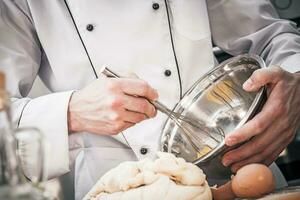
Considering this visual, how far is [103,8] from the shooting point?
912mm

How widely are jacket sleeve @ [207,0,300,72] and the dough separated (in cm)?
50

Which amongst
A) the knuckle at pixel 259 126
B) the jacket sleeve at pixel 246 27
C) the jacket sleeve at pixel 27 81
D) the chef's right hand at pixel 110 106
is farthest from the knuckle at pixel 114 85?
the jacket sleeve at pixel 246 27

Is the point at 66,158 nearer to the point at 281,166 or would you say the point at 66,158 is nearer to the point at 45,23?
the point at 45,23

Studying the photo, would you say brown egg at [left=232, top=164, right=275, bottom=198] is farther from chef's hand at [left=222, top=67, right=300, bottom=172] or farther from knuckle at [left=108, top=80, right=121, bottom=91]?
knuckle at [left=108, top=80, right=121, bottom=91]

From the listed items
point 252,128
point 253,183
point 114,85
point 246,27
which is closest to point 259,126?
point 252,128

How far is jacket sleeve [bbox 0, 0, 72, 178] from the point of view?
0.81 m

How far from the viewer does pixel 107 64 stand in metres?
0.93

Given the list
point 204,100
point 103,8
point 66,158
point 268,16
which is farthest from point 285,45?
point 66,158

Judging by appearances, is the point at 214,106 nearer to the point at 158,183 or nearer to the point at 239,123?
the point at 239,123

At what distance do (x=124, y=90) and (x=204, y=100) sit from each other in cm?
21

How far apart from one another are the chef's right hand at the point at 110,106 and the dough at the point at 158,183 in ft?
0.38

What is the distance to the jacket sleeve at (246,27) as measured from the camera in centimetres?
110

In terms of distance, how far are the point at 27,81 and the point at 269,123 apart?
449 millimetres

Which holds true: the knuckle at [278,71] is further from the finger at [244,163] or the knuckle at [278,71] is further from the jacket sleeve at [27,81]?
the jacket sleeve at [27,81]
